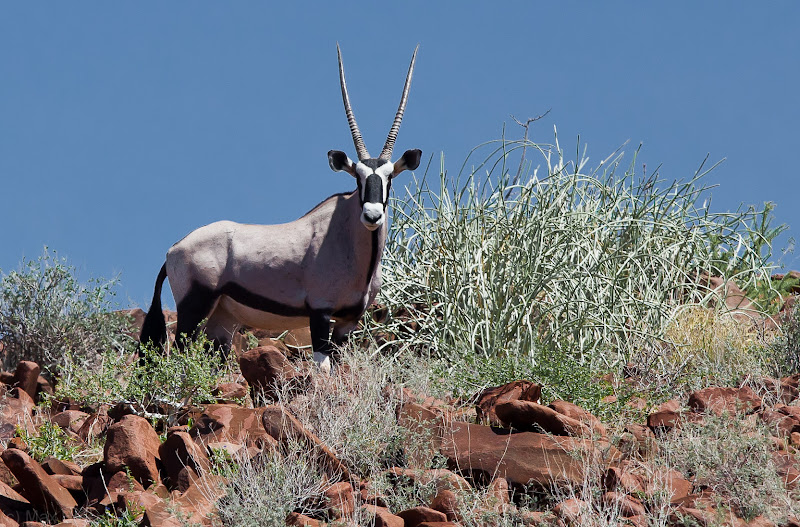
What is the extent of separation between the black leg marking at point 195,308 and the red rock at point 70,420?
126 cm

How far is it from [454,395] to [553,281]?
1961 mm

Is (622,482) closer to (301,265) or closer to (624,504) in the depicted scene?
(624,504)

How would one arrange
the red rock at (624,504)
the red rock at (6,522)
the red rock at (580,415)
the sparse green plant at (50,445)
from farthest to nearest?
1. the sparse green plant at (50,445)
2. the red rock at (580,415)
3. the red rock at (6,522)
4. the red rock at (624,504)

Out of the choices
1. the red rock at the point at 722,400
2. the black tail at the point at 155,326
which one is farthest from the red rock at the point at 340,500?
the black tail at the point at 155,326

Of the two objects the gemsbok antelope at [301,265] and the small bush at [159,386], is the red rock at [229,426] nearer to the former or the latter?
the small bush at [159,386]

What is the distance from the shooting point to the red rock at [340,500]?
197 inches

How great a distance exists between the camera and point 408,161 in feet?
25.7

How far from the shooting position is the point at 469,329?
820 cm

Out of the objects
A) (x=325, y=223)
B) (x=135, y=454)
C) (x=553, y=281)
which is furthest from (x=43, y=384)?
(x=553, y=281)

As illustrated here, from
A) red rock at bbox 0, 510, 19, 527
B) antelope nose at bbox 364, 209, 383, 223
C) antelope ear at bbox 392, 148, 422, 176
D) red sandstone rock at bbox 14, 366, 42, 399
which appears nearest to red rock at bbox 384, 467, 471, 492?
red rock at bbox 0, 510, 19, 527

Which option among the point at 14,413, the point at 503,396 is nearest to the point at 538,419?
the point at 503,396

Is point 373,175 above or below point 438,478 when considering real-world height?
above

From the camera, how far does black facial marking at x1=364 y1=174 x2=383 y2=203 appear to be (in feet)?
24.4

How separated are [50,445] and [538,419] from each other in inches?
123
